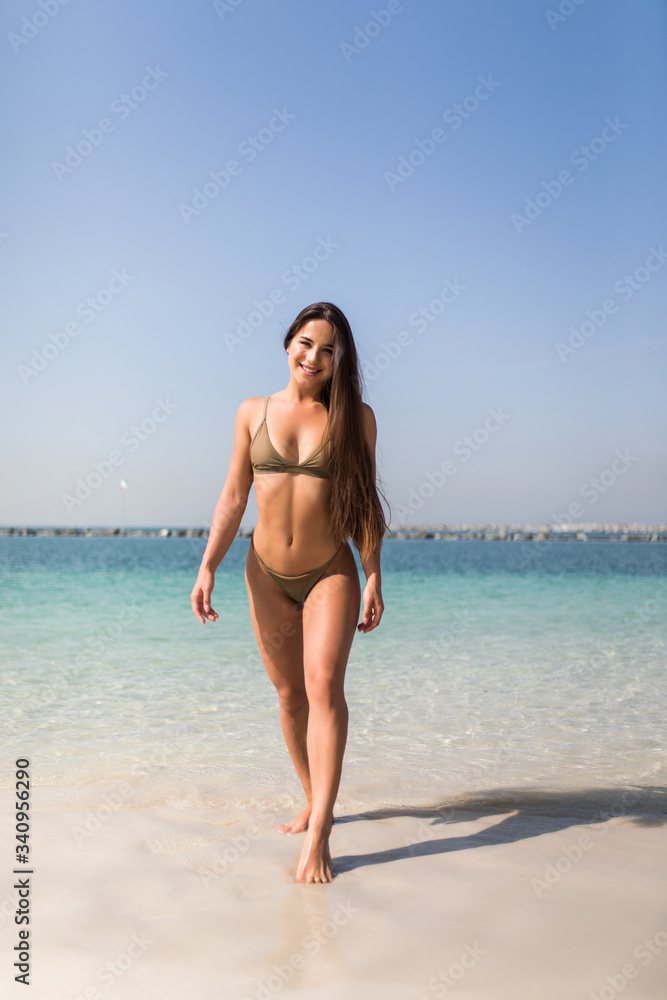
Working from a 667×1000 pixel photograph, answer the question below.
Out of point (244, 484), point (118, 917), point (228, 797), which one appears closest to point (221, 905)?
point (118, 917)

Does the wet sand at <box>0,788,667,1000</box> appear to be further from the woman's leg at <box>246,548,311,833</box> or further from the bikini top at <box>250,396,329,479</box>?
the bikini top at <box>250,396,329,479</box>

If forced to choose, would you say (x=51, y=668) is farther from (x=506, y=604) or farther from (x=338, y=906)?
(x=506, y=604)

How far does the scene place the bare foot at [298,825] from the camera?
9.46 ft

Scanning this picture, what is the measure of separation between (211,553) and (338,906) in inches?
49.4

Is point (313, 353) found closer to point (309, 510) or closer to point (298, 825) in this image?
point (309, 510)

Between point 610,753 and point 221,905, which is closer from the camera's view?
point 221,905

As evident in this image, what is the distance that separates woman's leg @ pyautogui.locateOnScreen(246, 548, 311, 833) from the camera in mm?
2789

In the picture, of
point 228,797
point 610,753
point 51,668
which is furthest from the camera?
point 51,668

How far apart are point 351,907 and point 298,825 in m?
0.68

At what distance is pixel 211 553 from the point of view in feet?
9.30

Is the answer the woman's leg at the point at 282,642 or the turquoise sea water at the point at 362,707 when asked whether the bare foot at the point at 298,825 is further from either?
the turquoise sea water at the point at 362,707

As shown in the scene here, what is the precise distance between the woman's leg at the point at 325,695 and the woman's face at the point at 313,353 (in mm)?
664

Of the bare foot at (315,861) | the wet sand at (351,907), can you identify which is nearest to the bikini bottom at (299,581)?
the bare foot at (315,861)

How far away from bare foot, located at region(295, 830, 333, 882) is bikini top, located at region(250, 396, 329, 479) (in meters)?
1.20
